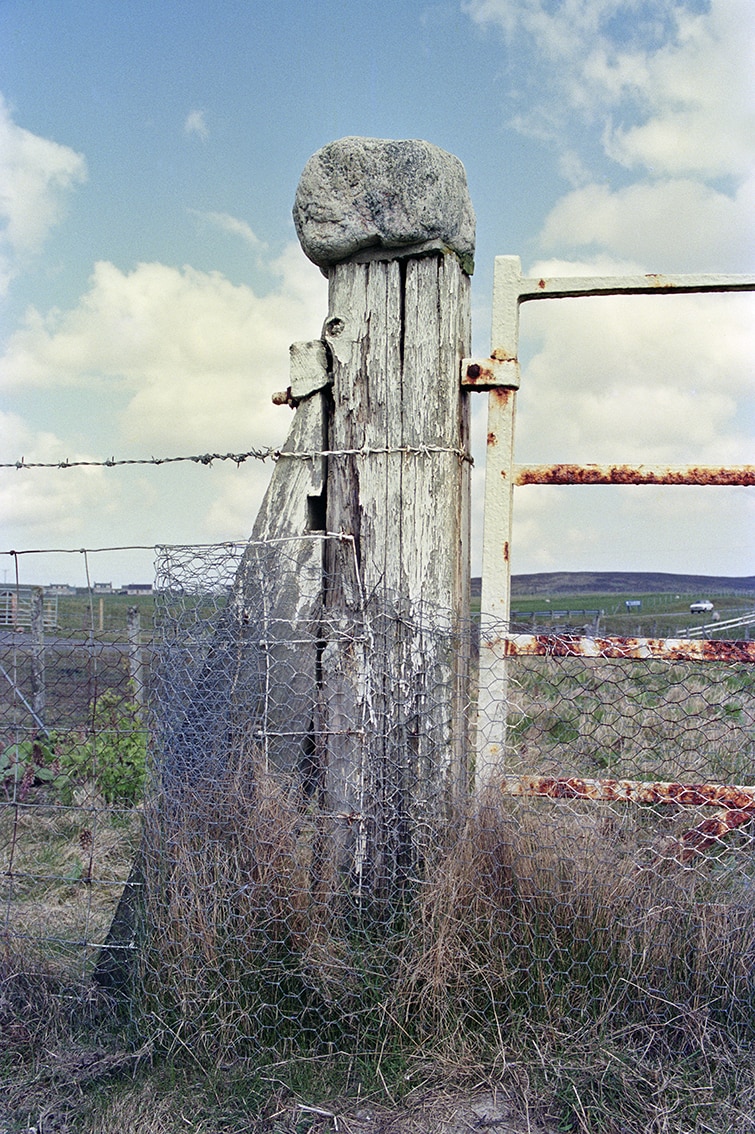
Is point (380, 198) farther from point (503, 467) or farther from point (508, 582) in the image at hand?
point (508, 582)

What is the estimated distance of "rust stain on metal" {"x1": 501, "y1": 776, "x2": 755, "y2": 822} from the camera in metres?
3.05

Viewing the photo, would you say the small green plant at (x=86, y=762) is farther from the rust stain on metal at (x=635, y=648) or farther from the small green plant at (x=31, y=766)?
the rust stain on metal at (x=635, y=648)

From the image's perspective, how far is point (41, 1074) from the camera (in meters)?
2.75

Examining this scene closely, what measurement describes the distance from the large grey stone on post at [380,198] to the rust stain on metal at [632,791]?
208 cm

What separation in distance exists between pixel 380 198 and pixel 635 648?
194cm

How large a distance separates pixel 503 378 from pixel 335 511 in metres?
0.84

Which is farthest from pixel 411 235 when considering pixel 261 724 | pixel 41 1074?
pixel 41 1074

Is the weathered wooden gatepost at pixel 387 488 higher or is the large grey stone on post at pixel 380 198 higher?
the large grey stone on post at pixel 380 198

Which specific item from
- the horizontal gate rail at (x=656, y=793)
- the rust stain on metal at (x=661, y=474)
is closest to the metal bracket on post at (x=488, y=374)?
the rust stain on metal at (x=661, y=474)

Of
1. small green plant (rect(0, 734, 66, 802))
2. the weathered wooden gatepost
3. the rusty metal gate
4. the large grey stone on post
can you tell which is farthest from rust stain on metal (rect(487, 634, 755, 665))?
small green plant (rect(0, 734, 66, 802))

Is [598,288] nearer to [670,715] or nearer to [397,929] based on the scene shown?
[397,929]

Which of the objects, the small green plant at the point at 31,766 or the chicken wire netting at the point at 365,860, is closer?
the chicken wire netting at the point at 365,860

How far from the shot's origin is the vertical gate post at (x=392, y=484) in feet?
10.2

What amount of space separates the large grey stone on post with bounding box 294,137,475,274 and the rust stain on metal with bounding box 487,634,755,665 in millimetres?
1586
